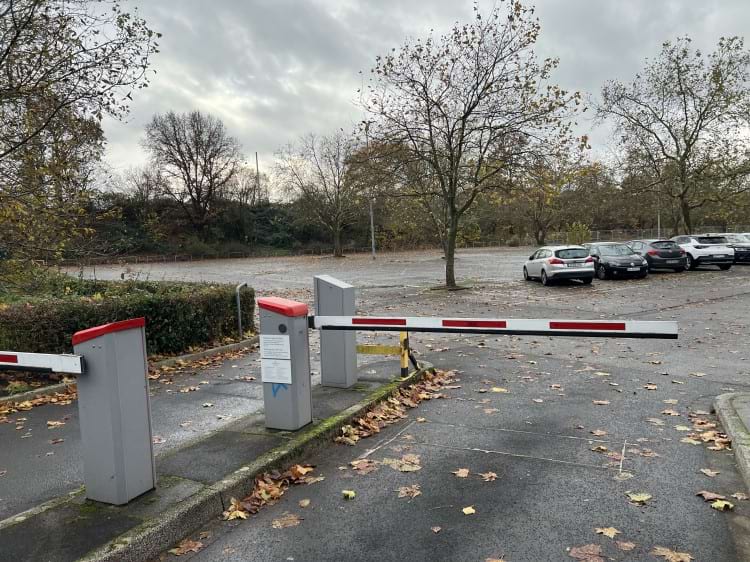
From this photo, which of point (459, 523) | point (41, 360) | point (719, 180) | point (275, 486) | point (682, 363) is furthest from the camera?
point (719, 180)

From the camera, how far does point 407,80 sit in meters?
19.1

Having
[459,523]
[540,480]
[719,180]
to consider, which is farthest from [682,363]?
[719,180]

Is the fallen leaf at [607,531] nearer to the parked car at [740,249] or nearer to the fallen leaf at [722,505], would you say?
the fallen leaf at [722,505]

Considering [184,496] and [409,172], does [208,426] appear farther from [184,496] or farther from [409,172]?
[409,172]

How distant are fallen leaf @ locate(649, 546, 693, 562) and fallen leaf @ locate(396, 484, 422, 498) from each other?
149 cm

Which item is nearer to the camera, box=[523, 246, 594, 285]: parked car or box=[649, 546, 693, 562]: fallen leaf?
box=[649, 546, 693, 562]: fallen leaf

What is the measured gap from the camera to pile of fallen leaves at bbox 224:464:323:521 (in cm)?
379

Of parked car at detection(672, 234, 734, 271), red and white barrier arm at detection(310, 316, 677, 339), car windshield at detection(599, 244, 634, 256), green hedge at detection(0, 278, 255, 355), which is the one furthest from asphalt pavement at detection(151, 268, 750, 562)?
parked car at detection(672, 234, 734, 271)

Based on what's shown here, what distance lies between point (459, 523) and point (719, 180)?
33255 mm

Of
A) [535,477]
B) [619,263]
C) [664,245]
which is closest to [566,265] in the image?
[619,263]

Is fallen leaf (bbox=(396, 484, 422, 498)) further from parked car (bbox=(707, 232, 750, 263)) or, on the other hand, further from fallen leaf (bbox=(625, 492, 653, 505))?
parked car (bbox=(707, 232, 750, 263))

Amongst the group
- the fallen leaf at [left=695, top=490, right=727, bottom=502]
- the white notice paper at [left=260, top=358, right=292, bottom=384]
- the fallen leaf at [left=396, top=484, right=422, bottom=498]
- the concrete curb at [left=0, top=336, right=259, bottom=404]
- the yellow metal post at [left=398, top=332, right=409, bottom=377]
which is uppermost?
the white notice paper at [left=260, top=358, right=292, bottom=384]

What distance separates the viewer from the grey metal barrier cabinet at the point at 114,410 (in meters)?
3.50

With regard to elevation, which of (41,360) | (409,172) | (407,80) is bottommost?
(41,360)
